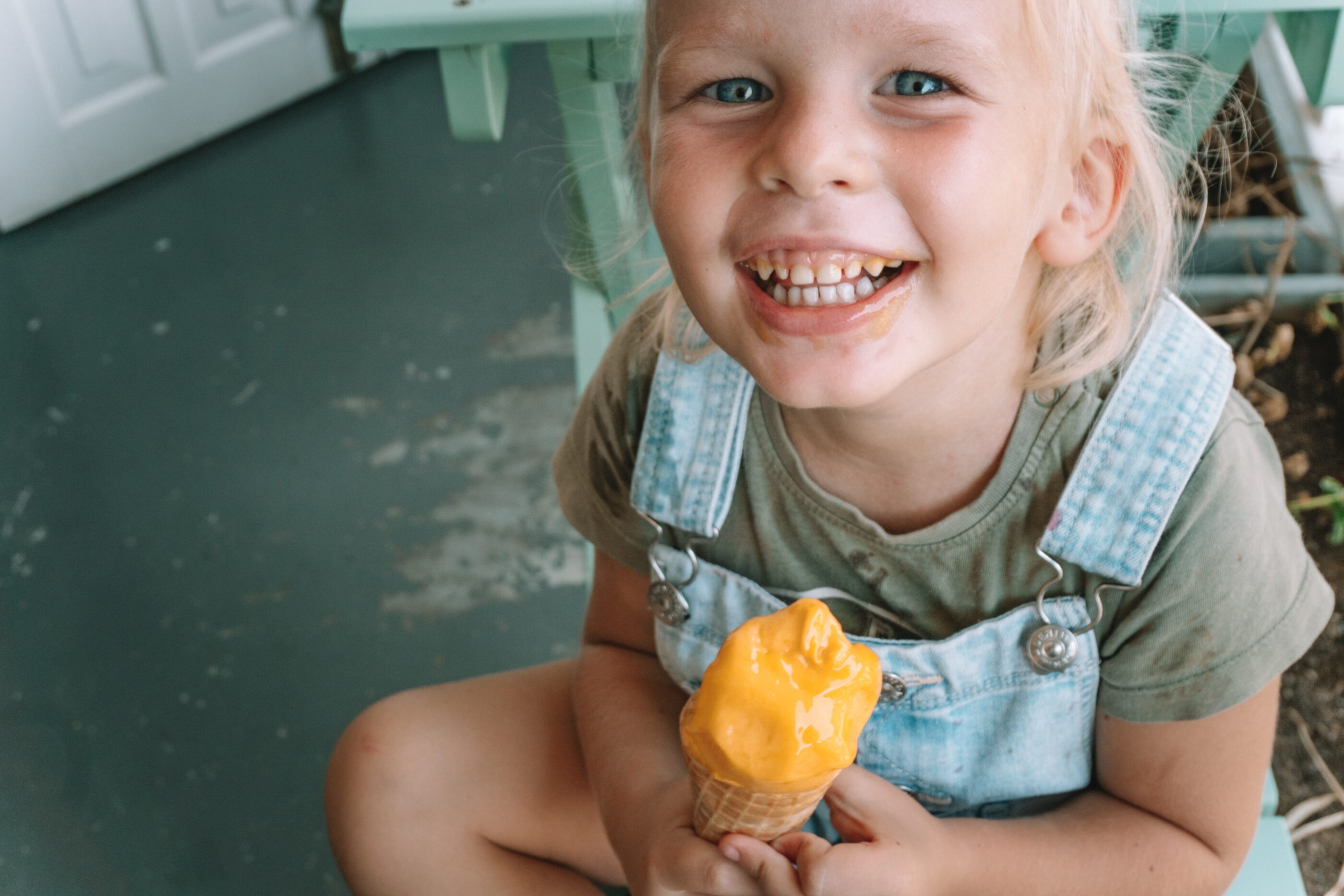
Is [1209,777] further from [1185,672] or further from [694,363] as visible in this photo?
[694,363]

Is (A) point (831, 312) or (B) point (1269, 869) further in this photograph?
(B) point (1269, 869)

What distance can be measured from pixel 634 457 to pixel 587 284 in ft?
1.64

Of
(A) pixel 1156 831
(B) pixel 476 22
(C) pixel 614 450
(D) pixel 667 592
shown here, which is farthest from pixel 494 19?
(A) pixel 1156 831

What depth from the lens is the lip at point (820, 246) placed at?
708 millimetres

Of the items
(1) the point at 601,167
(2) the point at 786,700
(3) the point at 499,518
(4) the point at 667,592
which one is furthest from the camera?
(3) the point at 499,518

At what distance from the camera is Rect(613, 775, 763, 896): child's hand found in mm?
793

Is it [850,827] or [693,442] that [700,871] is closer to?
[850,827]

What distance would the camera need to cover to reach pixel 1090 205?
0.83m

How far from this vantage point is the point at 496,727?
1.09 m

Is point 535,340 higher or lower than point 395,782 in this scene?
lower

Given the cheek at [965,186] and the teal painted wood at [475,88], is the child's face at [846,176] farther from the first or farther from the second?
the teal painted wood at [475,88]

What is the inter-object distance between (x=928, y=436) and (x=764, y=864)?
31 centimetres

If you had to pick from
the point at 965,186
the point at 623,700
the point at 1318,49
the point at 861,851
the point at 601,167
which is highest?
the point at 965,186

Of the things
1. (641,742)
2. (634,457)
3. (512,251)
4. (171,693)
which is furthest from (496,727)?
(512,251)
